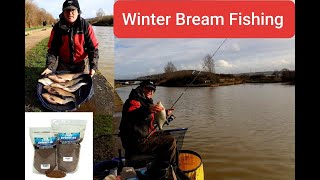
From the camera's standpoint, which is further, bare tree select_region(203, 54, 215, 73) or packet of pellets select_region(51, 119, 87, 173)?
bare tree select_region(203, 54, 215, 73)

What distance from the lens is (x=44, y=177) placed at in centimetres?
402

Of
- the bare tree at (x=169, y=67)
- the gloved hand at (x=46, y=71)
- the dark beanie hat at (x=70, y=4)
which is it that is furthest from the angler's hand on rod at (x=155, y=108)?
the dark beanie hat at (x=70, y=4)

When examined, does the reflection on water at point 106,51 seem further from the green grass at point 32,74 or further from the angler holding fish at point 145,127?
the green grass at point 32,74

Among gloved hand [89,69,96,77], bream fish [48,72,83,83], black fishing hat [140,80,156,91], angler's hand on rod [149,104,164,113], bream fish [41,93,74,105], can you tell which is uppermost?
gloved hand [89,69,96,77]

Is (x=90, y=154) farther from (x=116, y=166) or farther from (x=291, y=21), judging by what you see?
(x=291, y=21)

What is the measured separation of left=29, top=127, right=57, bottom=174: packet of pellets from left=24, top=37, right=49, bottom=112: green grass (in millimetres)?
251

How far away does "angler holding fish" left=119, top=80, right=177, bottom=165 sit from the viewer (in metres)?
4.05

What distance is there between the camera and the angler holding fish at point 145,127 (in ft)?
13.3

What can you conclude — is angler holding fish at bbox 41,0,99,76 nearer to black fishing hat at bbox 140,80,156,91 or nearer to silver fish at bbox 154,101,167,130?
black fishing hat at bbox 140,80,156,91

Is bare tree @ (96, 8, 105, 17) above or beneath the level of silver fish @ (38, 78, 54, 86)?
above

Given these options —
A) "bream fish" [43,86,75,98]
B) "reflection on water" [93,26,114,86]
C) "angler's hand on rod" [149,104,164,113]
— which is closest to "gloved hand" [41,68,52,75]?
"bream fish" [43,86,75,98]

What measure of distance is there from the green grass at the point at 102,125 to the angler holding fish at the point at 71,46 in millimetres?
441

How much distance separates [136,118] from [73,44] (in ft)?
3.13

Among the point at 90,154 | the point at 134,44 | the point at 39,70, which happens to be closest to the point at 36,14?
the point at 39,70
